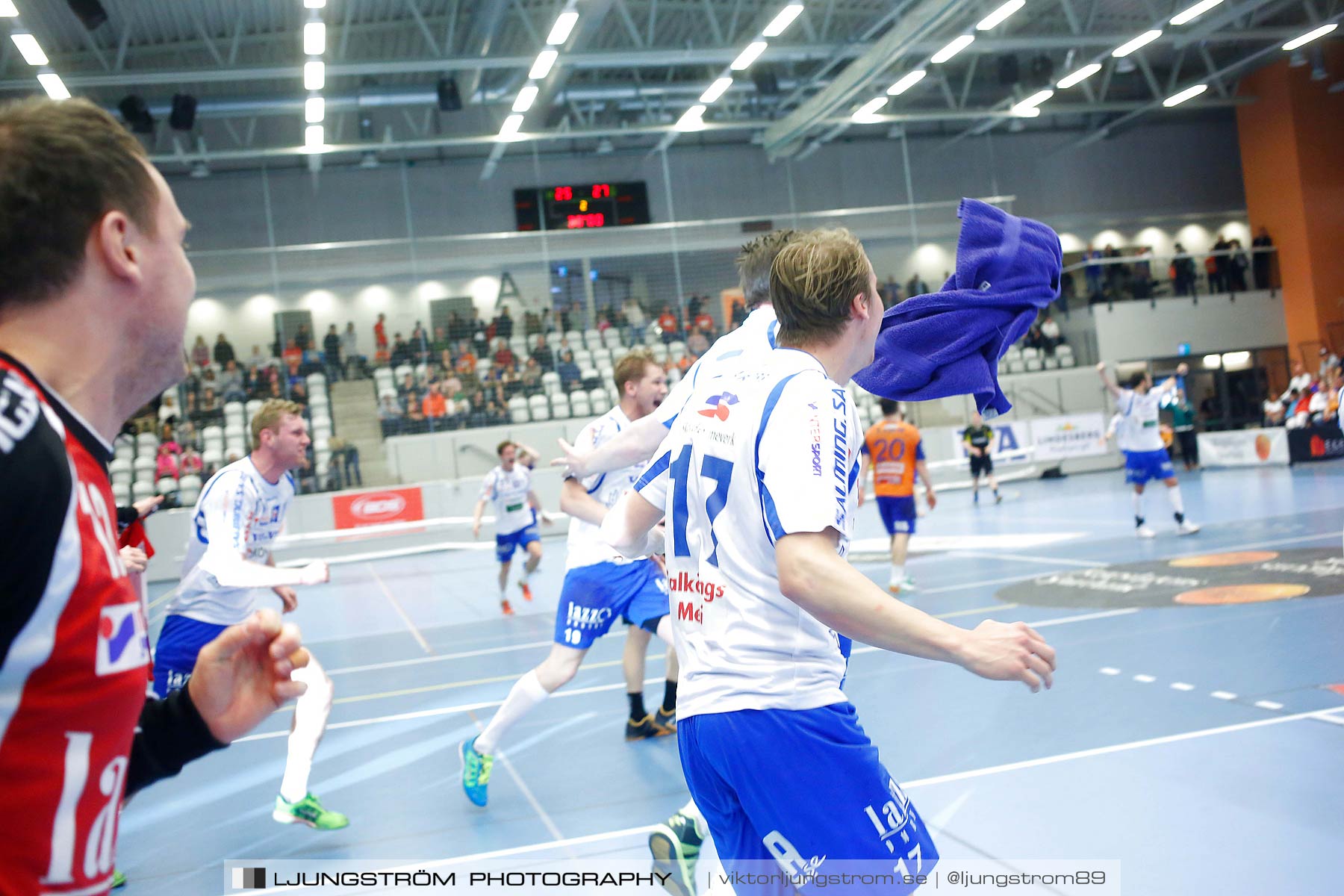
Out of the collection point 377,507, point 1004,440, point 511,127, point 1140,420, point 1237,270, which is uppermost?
point 511,127

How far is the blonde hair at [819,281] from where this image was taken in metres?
2.30

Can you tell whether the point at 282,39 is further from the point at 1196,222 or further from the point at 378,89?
the point at 1196,222

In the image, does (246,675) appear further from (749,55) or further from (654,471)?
(749,55)

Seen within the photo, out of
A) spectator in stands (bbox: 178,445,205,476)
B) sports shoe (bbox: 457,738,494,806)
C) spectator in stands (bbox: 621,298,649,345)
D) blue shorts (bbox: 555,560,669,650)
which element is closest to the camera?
sports shoe (bbox: 457,738,494,806)

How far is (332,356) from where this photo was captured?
21391mm

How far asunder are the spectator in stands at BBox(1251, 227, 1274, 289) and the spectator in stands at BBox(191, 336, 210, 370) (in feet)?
86.5

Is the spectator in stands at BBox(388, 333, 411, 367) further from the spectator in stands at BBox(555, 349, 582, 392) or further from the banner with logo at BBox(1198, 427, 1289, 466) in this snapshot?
the banner with logo at BBox(1198, 427, 1289, 466)

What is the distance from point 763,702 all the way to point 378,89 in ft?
73.4

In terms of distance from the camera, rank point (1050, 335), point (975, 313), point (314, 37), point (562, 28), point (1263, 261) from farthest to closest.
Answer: point (1263, 261)
point (1050, 335)
point (562, 28)
point (314, 37)
point (975, 313)

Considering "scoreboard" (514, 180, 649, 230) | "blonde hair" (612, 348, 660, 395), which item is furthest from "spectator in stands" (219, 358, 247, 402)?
"blonde hair" (612, 348, 660, 395)

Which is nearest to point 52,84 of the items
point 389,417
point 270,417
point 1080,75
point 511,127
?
point 389,417

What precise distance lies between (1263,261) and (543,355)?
20209 mm

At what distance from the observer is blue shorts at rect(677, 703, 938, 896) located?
2.14 meters

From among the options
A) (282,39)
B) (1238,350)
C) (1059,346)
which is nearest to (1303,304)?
(1238,350)
